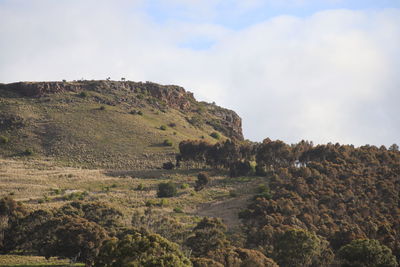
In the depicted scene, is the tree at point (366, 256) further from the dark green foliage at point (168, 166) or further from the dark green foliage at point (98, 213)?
the dark green foliage at point (168, 166)

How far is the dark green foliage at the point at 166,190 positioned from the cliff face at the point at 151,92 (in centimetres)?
5748

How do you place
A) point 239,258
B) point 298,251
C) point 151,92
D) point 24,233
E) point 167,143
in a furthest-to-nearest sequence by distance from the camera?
point 151,92 → point 167,143 → point 24,233 → point 298,251 → point 239,258

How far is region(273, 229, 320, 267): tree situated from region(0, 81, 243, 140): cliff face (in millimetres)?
87827

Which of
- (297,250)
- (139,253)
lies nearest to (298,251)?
(297,250)

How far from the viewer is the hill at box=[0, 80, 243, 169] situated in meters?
98.3

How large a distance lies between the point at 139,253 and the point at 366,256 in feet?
68.1

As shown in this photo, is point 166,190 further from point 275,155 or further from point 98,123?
point 98,123

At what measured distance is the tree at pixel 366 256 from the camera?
42344 millimetres

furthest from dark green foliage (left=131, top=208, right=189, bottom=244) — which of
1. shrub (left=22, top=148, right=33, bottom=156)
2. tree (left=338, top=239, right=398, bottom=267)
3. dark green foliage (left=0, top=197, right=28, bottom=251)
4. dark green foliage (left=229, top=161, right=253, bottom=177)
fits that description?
shrub (left=22, top=148, right=33, bottom=156)

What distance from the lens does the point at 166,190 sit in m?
71.5

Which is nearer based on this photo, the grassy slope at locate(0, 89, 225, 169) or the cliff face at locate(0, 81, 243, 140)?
the grassy slope at locate(0, 89, 225, 169)

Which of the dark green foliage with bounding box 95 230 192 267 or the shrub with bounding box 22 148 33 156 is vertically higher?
the shrub with bounding box 22 148 33 156

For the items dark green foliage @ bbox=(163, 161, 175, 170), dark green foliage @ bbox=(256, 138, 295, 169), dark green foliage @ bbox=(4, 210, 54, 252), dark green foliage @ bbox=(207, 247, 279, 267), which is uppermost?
dark green foliage @ bbox=(256, 138, 295, 169)

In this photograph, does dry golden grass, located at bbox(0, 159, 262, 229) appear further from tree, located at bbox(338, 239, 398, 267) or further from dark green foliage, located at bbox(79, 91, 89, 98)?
dark green foliage, located at bbox(79, 91, 89, 98)
